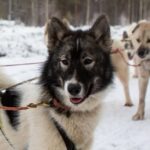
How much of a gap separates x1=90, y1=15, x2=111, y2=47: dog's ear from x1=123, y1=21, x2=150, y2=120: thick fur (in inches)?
123

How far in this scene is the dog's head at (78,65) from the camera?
3.17 metres

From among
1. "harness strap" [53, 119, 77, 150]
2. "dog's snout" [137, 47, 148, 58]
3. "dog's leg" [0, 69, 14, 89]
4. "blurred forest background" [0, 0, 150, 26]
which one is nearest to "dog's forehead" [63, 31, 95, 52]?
"harness strap" [53, 119, 77, 150]

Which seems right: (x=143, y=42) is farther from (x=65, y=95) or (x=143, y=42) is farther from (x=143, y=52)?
(x=65, y=95)

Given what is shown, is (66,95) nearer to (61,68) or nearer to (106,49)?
(61,68)

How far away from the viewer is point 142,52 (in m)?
6.55

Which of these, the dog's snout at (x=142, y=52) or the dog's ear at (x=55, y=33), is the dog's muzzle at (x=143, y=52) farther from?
the dog's ear at (x=55, y=33)

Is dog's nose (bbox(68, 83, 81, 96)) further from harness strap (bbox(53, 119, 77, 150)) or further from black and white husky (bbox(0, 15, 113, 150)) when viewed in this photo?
harness strap (bbox(53, 119, 77, 150))

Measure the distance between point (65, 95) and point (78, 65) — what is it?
263mm

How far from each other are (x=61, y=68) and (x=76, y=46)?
20cm

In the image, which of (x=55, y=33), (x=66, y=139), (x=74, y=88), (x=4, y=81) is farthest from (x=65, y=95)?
(x=4, y=81)

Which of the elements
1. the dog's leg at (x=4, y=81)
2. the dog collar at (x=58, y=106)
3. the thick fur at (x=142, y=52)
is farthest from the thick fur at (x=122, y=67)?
the dog collar at (x=58, y=106)

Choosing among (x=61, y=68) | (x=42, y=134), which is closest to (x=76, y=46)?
(x=61, y=68)

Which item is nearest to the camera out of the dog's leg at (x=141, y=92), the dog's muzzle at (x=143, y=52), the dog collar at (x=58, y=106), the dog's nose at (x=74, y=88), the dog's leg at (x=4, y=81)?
the dog's nose at (x=74, y=88)

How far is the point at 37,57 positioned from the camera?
15.1 m
